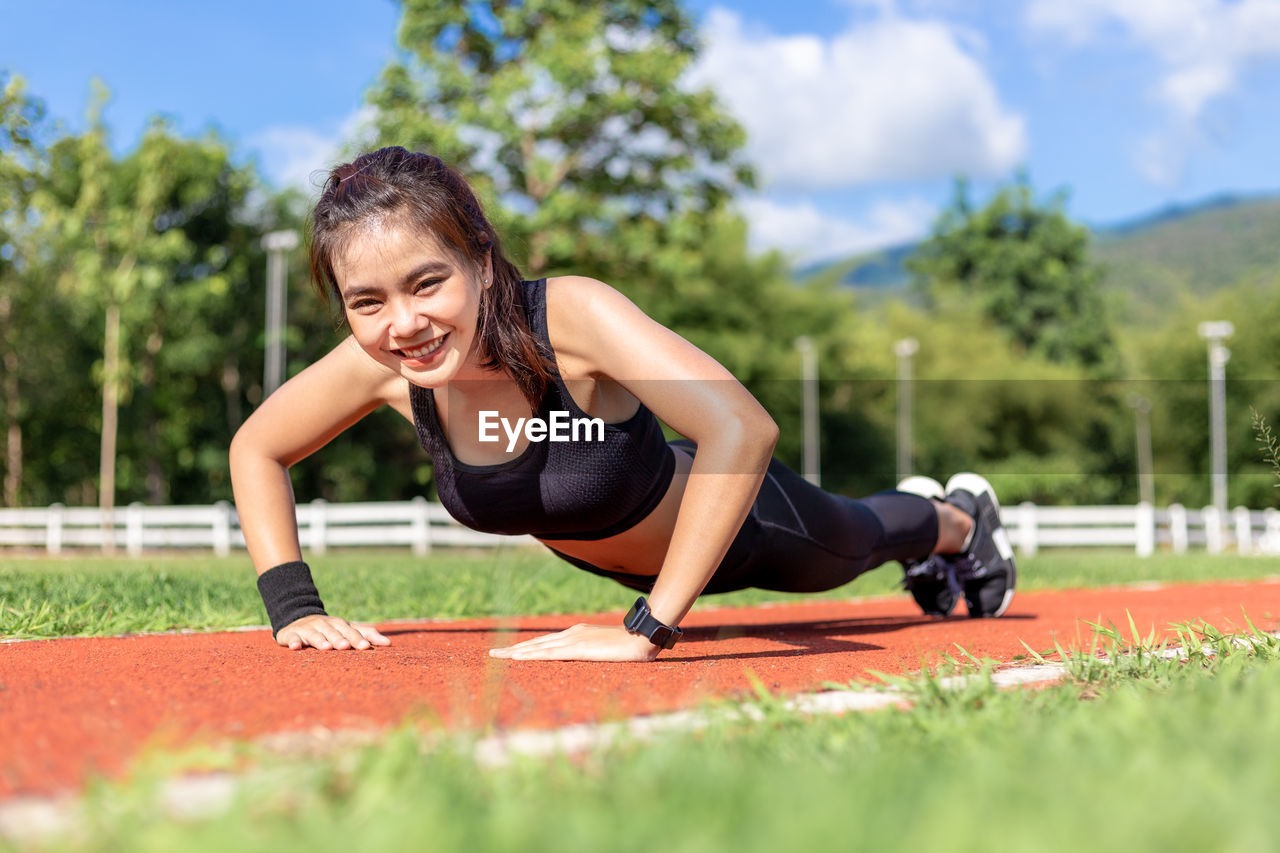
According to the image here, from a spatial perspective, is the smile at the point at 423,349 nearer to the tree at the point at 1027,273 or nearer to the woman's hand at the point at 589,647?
the woman's hand at the point at 589,647

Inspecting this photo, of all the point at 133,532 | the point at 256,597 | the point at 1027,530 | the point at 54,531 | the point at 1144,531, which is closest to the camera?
the point at 256,597

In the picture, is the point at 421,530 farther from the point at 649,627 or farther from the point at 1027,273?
the point at 1027,273

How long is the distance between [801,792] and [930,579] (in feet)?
12.7

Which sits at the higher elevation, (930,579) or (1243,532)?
(930,579)

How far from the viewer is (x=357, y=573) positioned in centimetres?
760

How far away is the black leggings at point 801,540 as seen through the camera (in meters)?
3.87

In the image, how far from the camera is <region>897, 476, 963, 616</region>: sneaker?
197 inches

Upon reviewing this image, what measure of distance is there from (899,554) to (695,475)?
2.00 m

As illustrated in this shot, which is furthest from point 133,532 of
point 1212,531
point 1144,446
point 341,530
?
point 1144,446

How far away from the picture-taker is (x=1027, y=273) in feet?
203

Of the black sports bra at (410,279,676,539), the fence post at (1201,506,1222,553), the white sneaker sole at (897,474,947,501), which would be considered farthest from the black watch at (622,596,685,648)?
the fence post at (1201,506,1222,553)

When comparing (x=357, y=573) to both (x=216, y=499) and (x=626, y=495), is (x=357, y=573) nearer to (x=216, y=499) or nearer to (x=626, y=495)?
(x=626, y=495)

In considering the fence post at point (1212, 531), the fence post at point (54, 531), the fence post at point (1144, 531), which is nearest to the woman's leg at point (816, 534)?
the fence post at point (1144, 531)

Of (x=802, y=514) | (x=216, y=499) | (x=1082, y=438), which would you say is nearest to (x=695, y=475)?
(x=802, y=514)
